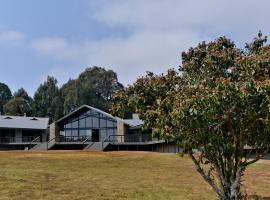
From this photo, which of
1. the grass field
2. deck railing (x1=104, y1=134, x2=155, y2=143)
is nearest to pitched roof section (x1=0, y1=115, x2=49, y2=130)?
deck railing (x1=104, y1=134, x2=155, y2=143)

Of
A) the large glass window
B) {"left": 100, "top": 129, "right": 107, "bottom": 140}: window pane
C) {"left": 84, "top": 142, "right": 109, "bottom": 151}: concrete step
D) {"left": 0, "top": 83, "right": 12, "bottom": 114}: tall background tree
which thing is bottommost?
{"left": 84, "top": 142, "right": 109, "bottom": 151}: concrete step

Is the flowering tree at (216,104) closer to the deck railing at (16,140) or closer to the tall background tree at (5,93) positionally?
the deck railing at (16,140)

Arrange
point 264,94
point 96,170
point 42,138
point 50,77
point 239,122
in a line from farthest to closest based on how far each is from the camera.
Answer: point 50,77
point 42,138
point 96,170
point 239,122
point 264,94

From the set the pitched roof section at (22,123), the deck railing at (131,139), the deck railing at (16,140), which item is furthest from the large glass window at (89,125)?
the pitched roof section at (22,123)

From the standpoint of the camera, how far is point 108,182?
20.0m

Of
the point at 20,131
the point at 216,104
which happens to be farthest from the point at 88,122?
the point at 216,104

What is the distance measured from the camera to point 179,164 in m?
31.5

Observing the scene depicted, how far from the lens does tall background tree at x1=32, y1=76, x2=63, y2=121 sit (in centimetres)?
9919

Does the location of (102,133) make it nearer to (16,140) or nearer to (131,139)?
(131,139)

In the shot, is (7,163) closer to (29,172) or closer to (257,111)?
(29,172)

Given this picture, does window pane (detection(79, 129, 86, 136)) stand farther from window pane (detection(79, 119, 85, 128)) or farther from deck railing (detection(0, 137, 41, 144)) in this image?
deck railing (detection(0, 137, 41, 144))

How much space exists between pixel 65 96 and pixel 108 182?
82.8 metres

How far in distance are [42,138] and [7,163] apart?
40.8 m

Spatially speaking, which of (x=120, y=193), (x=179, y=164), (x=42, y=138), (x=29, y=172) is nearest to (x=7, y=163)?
(x=29, y=172)
